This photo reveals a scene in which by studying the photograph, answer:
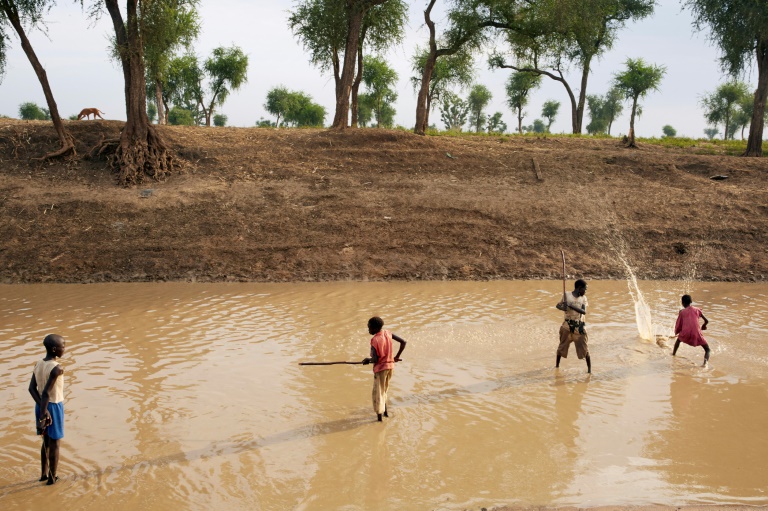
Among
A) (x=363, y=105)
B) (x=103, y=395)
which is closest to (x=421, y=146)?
(x=103, y=395)

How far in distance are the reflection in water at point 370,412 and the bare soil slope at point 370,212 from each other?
3.28 metres

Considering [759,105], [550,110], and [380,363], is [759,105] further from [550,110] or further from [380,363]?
[550,110]

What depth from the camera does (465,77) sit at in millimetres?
40156

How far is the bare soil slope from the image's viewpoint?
15969 millimetres

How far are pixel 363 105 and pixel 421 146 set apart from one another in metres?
48.5

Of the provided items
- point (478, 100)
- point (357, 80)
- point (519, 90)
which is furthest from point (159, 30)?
point (478, 100)

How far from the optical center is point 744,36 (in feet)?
78.0

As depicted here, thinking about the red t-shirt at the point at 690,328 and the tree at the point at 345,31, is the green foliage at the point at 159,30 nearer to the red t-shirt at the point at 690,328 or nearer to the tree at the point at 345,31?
the tree at the point at 345,31

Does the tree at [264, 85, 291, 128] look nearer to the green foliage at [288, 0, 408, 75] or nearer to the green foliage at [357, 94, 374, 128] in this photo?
the green foliage at [357, 94, 374, 128]

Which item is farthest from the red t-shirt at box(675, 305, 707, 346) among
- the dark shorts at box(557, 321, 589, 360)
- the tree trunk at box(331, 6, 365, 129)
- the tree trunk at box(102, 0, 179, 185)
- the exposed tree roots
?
the tree trunk at box(331, 6, 365, 129)

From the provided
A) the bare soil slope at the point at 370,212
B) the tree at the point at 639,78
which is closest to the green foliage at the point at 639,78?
the tree at the point at 639,78

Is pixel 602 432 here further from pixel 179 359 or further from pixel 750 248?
pixel 750 248

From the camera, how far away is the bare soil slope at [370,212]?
16.0 meters

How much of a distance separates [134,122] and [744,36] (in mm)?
23600
